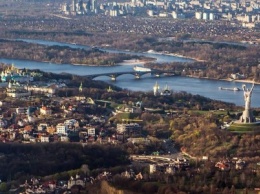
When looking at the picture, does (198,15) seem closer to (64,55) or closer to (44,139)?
(64,55)

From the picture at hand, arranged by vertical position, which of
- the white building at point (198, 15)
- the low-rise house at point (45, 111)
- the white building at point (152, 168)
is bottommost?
the white building at point (198, 15)

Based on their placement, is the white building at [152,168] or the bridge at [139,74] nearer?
the white building at [152,168]

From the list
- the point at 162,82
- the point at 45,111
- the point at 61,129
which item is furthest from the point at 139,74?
the point at 61,129

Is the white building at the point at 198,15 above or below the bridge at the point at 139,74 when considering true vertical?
below

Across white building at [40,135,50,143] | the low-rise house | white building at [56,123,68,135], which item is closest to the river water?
the low-rise house

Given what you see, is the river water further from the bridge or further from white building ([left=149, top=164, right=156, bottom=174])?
white building ([left=149, top=164, right=156, bottom=174])

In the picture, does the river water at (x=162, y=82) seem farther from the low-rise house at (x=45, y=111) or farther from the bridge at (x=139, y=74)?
the low-rise house at (x=45, y=111)

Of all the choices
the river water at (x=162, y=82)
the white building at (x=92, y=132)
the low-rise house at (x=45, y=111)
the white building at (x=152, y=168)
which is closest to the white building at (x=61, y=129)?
the white building at (x=92, y=132)

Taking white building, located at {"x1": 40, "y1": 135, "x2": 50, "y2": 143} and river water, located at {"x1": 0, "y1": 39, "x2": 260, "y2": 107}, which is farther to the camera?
river water, located at {"x1": 0, "y1": 39, "x2": 260, "y2": 107}

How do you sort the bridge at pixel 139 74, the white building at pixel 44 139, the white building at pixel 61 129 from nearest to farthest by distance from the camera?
1. the white building at pixel 44 139
2. the white building at pixel 61 129
3. the bridge at pixel 139 74

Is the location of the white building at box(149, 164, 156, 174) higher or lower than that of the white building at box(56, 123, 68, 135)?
higher

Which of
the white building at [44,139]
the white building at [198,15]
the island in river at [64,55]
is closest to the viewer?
the white building at [44,139]

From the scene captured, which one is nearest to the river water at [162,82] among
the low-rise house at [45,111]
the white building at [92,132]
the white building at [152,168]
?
the low-rise house at [45,111]
